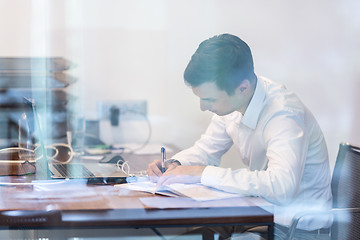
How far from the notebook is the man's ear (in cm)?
47

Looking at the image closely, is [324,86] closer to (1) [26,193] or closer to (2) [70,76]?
(2) [70,76]

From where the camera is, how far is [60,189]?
1439 mm

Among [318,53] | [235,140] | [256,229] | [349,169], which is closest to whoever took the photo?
[256,229]

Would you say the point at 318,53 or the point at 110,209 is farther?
the point at 318,53

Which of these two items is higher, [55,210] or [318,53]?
[318,53]

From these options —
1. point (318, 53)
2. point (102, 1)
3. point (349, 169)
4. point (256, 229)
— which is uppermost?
point (102, 1)

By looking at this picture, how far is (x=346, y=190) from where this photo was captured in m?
1.63

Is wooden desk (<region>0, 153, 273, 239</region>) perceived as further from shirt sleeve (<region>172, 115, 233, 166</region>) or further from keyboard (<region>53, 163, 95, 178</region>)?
shirt sleeve (<region>172, 115, 233, 166</region>)

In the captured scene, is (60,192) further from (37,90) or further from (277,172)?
(37,90)

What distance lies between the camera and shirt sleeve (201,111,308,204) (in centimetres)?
135

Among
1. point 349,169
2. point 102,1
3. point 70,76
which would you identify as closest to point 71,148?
point 70,76

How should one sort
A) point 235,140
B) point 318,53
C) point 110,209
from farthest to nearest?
point 318,53 < point 235,140 < point 110,209

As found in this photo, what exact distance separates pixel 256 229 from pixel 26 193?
0.65 m

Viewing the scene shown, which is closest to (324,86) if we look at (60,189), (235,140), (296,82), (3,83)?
(296,82)
